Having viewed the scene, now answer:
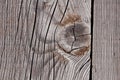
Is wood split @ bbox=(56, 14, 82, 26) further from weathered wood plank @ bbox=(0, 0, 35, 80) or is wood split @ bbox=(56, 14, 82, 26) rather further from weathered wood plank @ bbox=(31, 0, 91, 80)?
weathered wood plank @ bbox=(0, 0, 35, 80)

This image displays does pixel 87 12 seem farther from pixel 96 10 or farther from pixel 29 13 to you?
pixel 29 13

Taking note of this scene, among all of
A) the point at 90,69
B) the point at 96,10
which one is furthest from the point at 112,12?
the point at 90,69

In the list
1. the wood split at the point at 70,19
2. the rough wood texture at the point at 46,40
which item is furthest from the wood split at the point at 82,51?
the wood split at the point at 70,19

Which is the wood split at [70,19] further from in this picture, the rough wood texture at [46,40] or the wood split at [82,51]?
the wood split at [82,51]

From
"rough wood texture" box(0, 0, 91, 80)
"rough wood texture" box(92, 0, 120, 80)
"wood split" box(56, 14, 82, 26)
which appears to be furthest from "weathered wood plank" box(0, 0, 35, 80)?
"rough wood texture" box(92, 0, 120, 80)

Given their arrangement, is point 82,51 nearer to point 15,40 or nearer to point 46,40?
point 46,40

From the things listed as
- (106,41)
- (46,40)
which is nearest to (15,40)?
(46,40)
